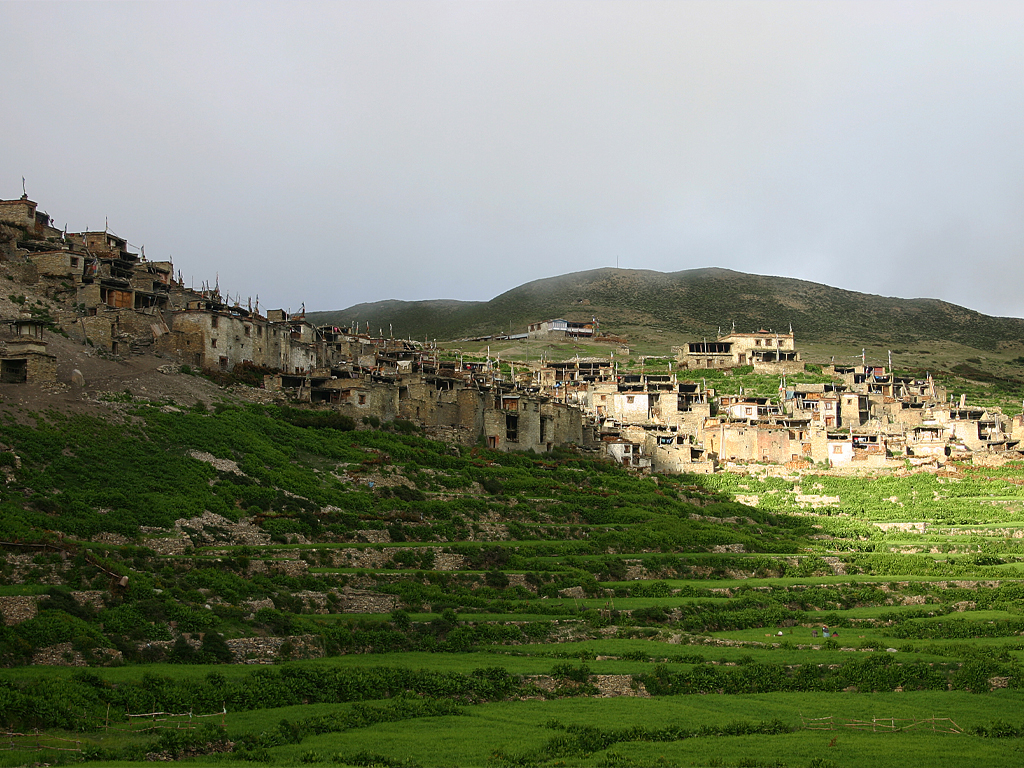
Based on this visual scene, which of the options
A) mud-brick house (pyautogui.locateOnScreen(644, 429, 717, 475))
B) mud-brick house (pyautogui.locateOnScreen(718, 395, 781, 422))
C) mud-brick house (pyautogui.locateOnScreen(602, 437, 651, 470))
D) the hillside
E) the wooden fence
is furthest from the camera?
the hillside

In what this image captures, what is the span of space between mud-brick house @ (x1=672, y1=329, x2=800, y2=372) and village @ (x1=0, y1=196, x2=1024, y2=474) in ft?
18.5

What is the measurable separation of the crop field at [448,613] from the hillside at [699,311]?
86747 mm

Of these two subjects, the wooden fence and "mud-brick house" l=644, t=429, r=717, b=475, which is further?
"mud-brick house" l=644, t=429, r=717, b=475

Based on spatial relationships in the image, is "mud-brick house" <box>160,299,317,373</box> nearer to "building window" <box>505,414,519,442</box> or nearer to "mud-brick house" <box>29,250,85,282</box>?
"mud-brick house" <box>29,250,85,282</box>

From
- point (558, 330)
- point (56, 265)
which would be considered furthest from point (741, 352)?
point (56, 265)

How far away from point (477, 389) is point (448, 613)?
29.8 meters

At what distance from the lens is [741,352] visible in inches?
3907

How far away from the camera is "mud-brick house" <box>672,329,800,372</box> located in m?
97.4

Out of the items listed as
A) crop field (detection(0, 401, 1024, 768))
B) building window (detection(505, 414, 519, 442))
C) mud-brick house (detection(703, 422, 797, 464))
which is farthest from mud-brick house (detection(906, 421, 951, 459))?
building window (detection(505, 414, 519, 442))

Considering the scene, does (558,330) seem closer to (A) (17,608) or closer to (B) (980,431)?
(B) (980,431)

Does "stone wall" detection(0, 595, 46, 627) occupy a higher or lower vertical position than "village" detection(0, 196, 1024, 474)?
lower

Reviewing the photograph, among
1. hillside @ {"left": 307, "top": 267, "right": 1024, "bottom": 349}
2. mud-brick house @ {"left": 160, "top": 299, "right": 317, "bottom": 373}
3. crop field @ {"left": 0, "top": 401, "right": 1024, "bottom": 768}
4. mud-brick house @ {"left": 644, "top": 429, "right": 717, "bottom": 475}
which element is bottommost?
crop field @ {"left": 0, "top": 401, "right": 1024, "bottom": 768}

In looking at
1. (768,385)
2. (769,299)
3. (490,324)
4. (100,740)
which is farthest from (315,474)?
(769,299)

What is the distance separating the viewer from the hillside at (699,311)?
148250 millimetres
